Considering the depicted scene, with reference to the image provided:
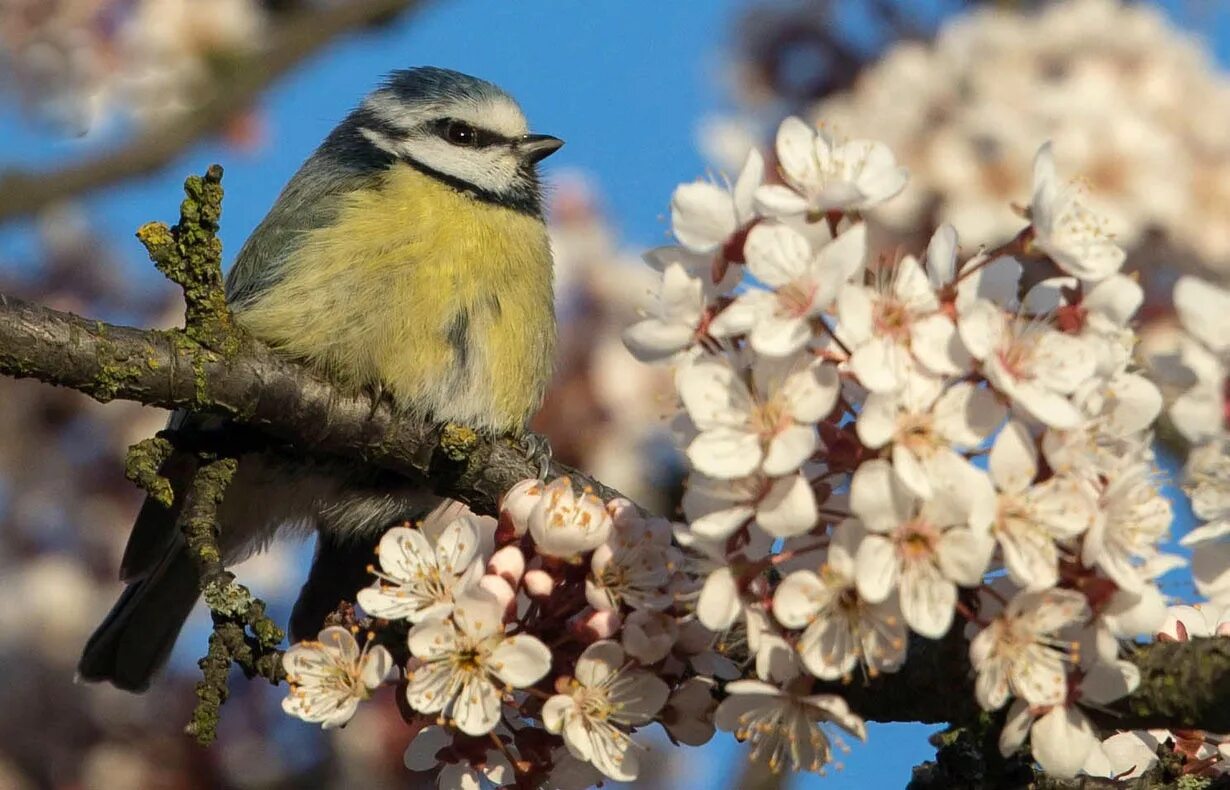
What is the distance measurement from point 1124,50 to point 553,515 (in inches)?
136

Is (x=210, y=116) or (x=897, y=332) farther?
(x=210, y=116)

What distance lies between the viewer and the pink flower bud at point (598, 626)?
6.64 feet

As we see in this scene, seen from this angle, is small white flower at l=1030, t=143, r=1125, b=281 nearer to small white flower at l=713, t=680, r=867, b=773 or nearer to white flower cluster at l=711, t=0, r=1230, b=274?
small white flower at l=713, t=680, r=867, b=773

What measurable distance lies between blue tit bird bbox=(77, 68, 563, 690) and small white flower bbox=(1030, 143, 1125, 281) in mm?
1664

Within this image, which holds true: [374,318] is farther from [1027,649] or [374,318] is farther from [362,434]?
[1027,649]

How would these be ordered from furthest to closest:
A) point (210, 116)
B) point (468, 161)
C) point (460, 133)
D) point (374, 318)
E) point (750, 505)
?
1. point (460, 133)
2. point (468, 161)
3. point (210, 116)
4. point (374, 318)
5. point (750, 505)

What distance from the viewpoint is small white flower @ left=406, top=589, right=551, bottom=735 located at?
197 centimetres

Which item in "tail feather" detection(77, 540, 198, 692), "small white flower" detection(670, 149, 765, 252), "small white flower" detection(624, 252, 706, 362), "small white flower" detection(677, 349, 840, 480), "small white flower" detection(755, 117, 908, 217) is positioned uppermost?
"small white flower" detection(755, 117, 908, 217)

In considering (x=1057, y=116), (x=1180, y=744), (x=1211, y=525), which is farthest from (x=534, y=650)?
(x=1057, y=116)

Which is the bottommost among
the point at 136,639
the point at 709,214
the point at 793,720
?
the point at 136,639

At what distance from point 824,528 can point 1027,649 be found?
0.27 metres

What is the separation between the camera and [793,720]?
1890 millimetres

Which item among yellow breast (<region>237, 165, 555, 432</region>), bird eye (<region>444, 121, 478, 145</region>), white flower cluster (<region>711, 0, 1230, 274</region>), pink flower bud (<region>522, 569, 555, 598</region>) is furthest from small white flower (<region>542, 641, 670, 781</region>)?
white flower cluster (<region>711, 0, 1230, 274</region>)

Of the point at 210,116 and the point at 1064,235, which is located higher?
the point at 1064,235
